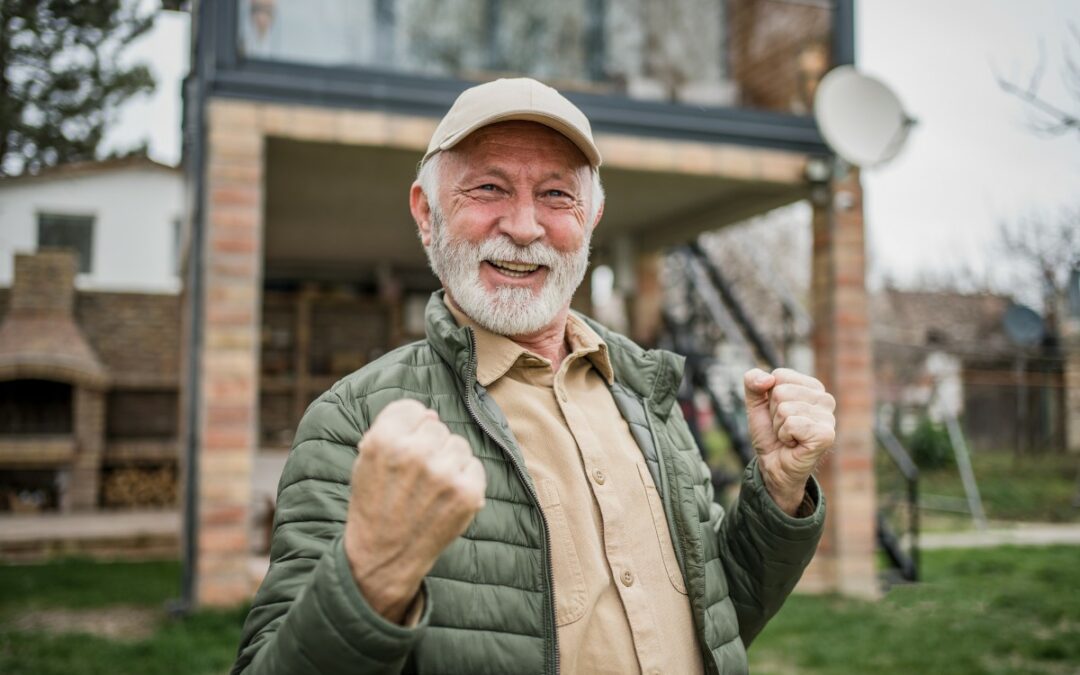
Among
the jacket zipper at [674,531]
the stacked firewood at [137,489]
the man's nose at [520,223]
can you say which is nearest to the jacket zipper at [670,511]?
the jacket zipper at [674,531]

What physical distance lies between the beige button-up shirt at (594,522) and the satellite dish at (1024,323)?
1213 centimetres

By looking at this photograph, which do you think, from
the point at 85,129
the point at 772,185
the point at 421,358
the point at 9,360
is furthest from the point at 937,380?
the point at 9,360

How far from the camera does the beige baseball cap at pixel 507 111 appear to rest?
58.8 inches

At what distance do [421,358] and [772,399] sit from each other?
689 millimetres

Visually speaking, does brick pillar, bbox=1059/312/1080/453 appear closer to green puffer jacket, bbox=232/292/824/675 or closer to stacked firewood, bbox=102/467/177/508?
green puffer jacket, bbox=232/292/824/675

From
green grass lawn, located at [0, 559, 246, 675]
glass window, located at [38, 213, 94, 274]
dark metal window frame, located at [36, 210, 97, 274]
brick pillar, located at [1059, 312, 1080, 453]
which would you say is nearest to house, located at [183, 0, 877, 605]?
green grass lawn, located at [0, 559, 246, 675]

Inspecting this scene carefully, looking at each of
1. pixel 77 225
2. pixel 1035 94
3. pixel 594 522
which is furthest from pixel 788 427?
pixel 77 225

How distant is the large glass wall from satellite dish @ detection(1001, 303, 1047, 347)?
22.4 ft

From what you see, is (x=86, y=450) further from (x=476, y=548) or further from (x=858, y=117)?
(x=476, y=548)

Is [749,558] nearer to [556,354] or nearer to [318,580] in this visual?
[556,354]

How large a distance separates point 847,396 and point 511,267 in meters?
4.91

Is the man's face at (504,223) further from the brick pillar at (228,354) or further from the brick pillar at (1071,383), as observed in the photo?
the brick pillar at (1071,383)

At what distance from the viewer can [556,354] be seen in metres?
1.72

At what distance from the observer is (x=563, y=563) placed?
1.38 meters
